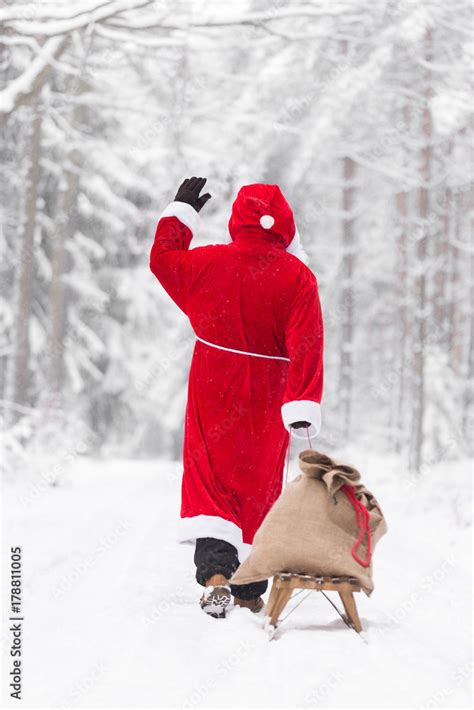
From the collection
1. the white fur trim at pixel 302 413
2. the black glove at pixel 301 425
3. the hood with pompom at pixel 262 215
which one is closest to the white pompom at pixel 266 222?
the hood with pompom at pixel 262 215

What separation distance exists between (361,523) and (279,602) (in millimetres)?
580

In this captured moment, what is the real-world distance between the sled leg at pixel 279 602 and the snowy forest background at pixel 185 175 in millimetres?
4808

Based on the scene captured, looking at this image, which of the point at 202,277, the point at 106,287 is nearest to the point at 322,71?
the point at 106,287

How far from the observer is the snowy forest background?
10117 mm

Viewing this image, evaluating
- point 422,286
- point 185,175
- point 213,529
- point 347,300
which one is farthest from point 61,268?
point 213,529

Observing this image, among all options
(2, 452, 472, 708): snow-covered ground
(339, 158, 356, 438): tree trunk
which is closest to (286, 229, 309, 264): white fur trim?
(2, 452, 472, 708): snow-covered ground

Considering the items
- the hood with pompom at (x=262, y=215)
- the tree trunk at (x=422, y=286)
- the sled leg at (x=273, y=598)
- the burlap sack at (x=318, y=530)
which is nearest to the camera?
the burlap sack at (x=318, y=530)

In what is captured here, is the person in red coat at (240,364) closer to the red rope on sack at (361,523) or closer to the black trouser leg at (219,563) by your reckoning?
the black trouser leg at (219,563)

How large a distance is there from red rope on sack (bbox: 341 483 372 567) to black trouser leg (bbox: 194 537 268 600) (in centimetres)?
89

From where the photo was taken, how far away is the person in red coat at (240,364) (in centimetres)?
520

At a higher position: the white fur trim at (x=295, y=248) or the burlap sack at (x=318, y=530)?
the white fur trim at (x=295, y=248)

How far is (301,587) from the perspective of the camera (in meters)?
4.47

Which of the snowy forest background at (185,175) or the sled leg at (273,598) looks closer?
the sled leg at (273,598)

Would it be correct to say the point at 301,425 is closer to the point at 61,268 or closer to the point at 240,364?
the point at 240,364
